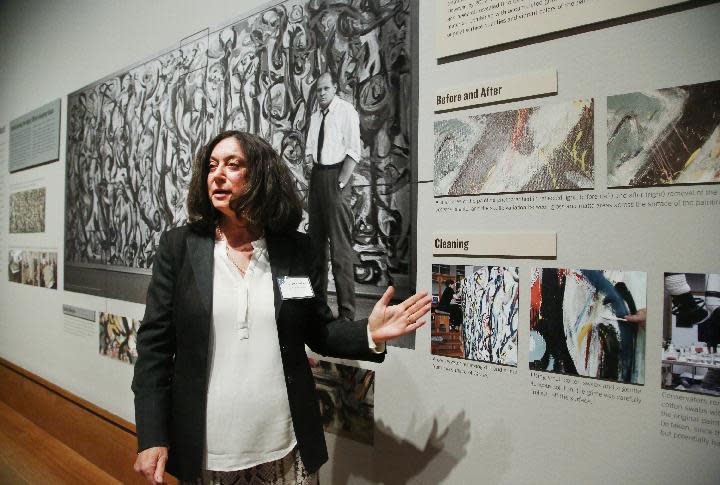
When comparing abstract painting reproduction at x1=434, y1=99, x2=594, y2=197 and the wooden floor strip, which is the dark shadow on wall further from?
the wooden floor strip

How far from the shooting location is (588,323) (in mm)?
1456

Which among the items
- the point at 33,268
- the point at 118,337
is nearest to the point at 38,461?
the point at 118,337

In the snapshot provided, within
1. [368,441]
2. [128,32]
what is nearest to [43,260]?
[128,32]

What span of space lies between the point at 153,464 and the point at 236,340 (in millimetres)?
468

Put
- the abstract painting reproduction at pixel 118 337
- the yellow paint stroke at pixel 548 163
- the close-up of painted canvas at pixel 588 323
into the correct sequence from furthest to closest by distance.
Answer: the abstract painting reproduction at pixel 118 337
the yellow paint stroke at pixel 548 163
the close-up of painted canvas at pixel 588 323

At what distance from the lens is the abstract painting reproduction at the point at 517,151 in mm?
1459

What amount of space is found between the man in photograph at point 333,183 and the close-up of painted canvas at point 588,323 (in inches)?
31.9

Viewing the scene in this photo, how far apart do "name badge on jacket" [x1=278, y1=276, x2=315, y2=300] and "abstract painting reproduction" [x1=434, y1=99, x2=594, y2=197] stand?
0.65 metres

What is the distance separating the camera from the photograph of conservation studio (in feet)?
4.37

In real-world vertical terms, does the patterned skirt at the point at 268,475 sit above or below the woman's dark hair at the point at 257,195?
below

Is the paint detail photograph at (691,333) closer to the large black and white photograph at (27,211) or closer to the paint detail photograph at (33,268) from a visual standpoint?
the paint detail photograph at (33,268)

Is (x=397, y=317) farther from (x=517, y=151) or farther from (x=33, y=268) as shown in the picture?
(x=33, y=268)

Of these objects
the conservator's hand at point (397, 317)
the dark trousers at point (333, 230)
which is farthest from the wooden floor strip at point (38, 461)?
the conservator's hand at point (397, 317)

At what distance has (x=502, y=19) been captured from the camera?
1.59 meters
